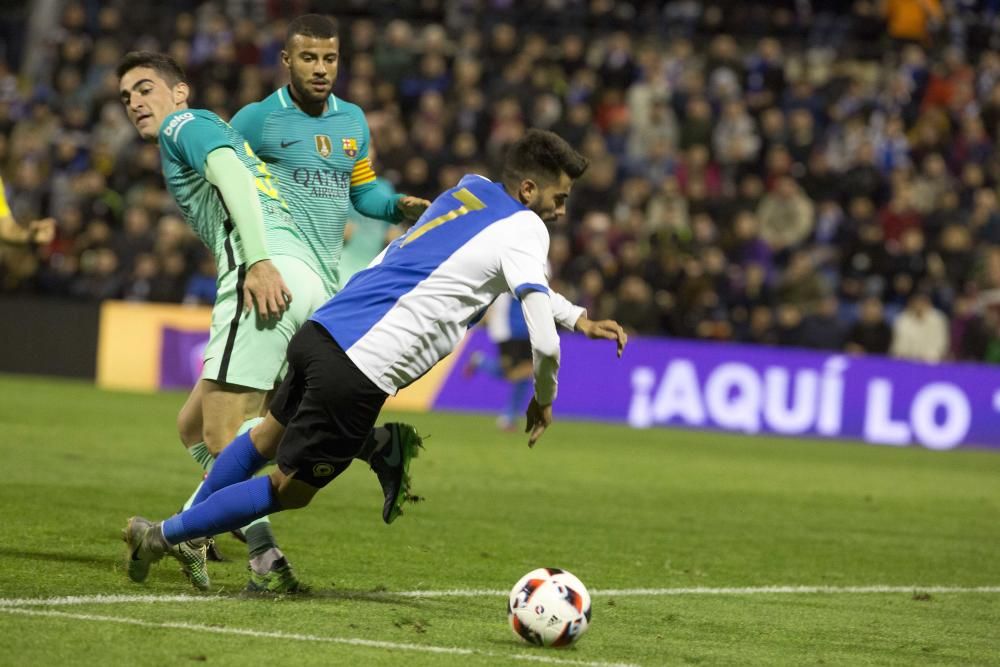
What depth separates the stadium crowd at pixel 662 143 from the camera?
70.9 feet

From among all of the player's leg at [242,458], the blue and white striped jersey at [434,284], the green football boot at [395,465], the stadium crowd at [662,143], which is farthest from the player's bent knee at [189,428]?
the stadium crowd at [662,143]

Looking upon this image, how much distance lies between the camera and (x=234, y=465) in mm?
6738

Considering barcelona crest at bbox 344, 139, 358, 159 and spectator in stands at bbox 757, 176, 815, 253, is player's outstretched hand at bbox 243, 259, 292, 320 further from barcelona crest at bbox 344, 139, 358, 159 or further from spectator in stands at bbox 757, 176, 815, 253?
spectator in stands at bbox 757, 176, 815, 253

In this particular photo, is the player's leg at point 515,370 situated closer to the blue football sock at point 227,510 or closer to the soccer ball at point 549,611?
the blue football sock at point 227,510

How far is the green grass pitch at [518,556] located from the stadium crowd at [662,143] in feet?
17.1

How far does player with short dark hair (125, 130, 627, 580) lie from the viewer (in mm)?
6344

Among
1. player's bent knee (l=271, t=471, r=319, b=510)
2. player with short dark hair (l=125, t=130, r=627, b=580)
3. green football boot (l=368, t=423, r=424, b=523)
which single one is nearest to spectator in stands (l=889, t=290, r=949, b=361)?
green football boot (l=368, t=423, r=424, b=523)

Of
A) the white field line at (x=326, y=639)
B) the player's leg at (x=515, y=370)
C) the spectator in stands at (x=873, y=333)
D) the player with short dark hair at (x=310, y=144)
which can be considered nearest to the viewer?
the white field line at (x=326, y=639)

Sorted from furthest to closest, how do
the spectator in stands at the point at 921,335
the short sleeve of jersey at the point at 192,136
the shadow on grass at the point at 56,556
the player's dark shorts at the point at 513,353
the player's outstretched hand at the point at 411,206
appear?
the spectator in stands at the point at 921,335 → the player's dark shorts at the point at 513,353 → the player's outstretched hand at the point at 411,206 → the shadow on grass at the point at 56,556 → the short sleeve of jersey at the point at 192,136

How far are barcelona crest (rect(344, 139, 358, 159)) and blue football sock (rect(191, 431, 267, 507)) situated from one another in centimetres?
162

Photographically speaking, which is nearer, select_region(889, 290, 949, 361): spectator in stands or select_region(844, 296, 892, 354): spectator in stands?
select_region(889, 290, 949, 361): spectator in stands

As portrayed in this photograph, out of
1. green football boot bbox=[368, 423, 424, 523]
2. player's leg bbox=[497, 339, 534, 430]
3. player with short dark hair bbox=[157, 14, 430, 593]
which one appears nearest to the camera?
green football boot bbox=[368, 423, 424, 523]

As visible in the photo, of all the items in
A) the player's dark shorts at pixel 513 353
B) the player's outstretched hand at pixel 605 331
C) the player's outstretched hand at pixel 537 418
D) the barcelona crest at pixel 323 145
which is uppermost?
the barcelona crest at pixel 323 145

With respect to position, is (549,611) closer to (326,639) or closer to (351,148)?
(326,639)
